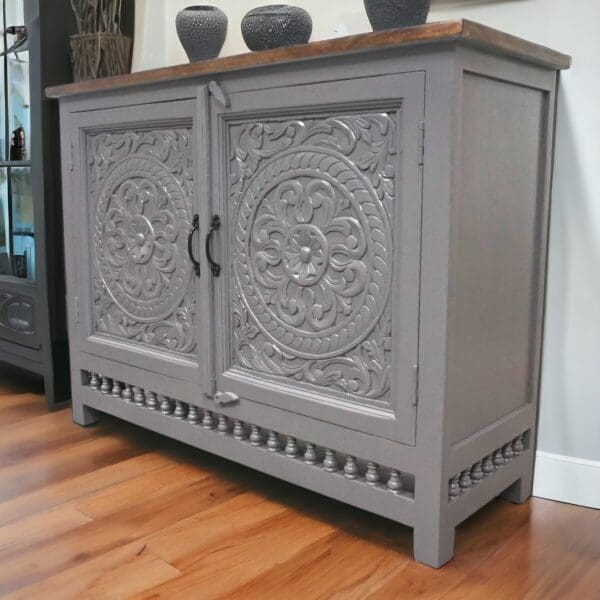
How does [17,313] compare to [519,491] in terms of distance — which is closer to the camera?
[519,491]

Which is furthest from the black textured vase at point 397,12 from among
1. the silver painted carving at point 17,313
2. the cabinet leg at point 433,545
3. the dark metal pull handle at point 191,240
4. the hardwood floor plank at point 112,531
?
the silver painted carving at point 17,313

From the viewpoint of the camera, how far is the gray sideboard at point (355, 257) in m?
1.30

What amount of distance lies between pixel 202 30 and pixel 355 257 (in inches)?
31.2

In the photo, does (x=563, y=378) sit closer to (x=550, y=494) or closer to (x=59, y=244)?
(x=550, y=494)

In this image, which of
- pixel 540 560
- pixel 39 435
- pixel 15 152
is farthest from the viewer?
pixel 15 152

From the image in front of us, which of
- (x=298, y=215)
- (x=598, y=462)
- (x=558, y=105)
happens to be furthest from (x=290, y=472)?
(x=558, y=105)

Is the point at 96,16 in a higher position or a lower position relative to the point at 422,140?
higher

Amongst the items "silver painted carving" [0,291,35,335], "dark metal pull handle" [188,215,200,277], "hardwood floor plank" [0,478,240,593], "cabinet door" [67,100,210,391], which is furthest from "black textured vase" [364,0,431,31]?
"silver painted carving" [0,291,35,335]

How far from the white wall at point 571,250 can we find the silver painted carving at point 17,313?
1.47 meters

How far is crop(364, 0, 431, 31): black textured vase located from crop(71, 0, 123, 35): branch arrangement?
3.49 ft

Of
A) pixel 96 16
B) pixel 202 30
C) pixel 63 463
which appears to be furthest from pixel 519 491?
pixel 96 16

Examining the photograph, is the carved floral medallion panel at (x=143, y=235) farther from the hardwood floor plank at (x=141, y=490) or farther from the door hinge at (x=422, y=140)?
the door hinge at (x=422, y=140)

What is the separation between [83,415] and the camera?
6.97ft

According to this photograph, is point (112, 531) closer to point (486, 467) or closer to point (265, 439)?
point (265, 439)
